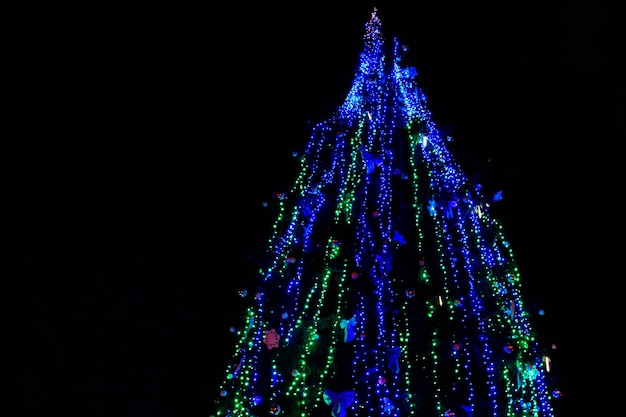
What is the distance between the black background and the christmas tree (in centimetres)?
69

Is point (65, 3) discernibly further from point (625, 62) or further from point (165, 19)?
point (625, 62)

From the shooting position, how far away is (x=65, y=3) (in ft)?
13.7

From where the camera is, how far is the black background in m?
3.48

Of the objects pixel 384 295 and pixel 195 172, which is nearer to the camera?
pixel 384 295

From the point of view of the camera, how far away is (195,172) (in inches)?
169

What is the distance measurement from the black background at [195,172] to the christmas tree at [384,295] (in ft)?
2.26

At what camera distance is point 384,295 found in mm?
2980

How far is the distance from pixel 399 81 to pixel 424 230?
132cm

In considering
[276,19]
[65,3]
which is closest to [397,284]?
[276,19]

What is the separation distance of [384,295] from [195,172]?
2.35 meters

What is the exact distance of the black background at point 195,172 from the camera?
11.4ft

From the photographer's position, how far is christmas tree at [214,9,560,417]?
9.34 ft

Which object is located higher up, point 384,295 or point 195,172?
point 195,172

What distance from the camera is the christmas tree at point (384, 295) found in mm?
2846
